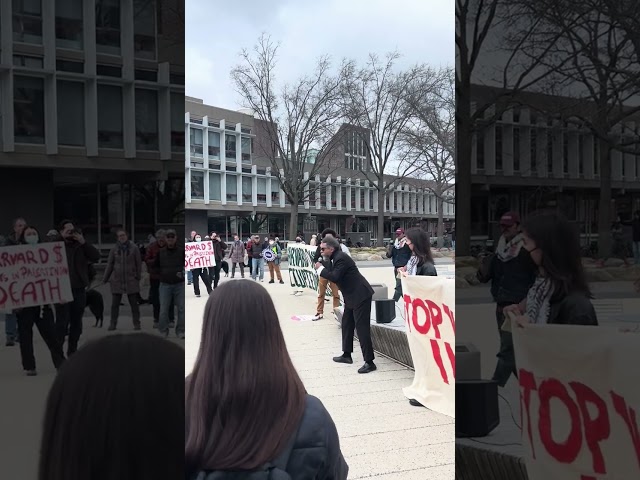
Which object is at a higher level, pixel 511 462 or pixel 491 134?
pixel 491 134

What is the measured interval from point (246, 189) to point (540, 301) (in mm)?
759

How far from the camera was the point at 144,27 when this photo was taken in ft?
3.71

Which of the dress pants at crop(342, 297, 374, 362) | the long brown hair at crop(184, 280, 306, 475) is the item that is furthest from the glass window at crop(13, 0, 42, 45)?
the dress pants at crop(342, 297, 374, 362)

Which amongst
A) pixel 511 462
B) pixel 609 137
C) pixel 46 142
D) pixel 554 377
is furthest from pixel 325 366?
pixel 46 142

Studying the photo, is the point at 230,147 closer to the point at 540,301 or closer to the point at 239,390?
the point at 239,390

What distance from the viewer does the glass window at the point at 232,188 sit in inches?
59.9

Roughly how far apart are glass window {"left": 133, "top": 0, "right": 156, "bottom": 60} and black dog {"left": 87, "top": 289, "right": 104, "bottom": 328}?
427mm

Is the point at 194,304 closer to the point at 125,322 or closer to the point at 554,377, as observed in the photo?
the point at 125,322

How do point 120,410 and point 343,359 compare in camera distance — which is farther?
point 343,359

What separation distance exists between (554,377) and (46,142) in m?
1.12

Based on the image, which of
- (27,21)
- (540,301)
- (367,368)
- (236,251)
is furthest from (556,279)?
(367,368)

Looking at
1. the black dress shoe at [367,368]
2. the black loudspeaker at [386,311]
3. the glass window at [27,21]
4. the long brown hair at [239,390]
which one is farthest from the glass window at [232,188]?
the black loudspeaker at [386,311]

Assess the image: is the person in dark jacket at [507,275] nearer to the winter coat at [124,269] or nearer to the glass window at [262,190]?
the glass window at [262,190]

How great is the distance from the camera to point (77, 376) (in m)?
1.15
